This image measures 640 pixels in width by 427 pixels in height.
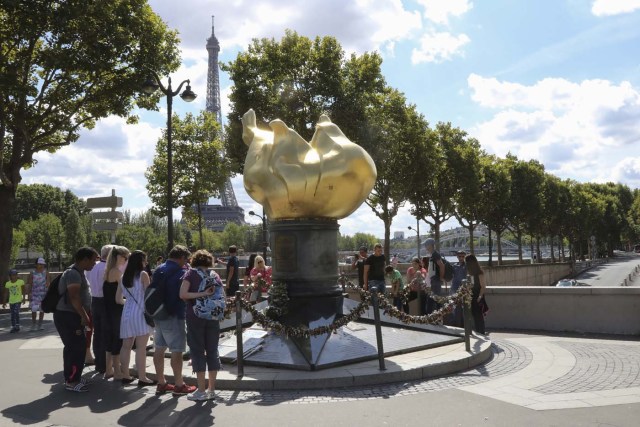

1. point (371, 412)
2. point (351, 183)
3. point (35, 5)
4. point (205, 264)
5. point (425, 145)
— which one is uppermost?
point (35, 5)

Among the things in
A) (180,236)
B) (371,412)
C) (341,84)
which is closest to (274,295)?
(371,412)

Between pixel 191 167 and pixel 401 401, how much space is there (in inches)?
1153

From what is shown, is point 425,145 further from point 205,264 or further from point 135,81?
point 205,264

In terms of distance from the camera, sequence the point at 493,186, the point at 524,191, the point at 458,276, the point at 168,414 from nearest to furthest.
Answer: the point at 168,414 → the point at 458,276 → the point at 493,186 → the point at 524,191

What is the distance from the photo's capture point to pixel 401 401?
6.86 metres

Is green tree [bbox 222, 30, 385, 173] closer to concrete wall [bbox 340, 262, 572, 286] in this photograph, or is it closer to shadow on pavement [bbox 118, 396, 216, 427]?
concrete wall [bbox 340, 262, 572, 286]

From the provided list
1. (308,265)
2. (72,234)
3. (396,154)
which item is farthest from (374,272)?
(72,234)

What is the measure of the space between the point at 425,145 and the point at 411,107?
293 centimetres

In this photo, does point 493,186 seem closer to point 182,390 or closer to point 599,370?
point 599,370

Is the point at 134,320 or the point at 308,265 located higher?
the point at 308,265

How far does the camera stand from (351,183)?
10477 mm

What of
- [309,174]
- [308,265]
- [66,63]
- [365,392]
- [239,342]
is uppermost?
[66,63]

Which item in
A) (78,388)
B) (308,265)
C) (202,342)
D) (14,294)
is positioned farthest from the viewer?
(14,294)

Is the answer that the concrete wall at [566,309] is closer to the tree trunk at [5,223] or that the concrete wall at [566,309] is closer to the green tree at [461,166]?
the tree trunk at [5,223]
